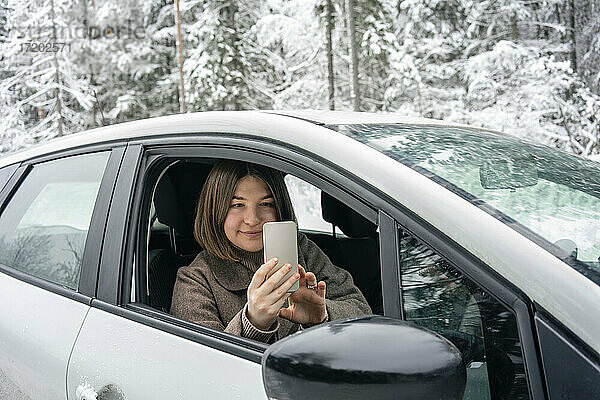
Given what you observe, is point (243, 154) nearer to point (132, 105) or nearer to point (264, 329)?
point (264, 329)

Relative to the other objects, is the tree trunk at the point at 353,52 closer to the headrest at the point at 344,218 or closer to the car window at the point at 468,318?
the headrest at the point at 344,218

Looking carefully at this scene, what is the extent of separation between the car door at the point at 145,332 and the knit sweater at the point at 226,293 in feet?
0.57

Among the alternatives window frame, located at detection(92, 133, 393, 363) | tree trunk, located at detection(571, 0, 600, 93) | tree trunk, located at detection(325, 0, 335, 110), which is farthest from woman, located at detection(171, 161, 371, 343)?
tree trunk, located at detection(571, 0, 600, 93)

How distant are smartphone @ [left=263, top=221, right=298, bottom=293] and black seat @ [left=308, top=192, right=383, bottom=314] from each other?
957 mm

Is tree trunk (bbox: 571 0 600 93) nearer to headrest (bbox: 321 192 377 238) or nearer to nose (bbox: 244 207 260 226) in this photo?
headrest (bbox: 321 192 377 238)

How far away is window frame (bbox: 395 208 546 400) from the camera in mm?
1124

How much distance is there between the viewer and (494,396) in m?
1.23

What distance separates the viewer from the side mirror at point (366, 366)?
105 cm

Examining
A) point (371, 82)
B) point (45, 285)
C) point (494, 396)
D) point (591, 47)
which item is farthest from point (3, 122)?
point (494, 396)

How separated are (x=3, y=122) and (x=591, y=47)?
17480mm

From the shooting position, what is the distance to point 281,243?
174 centimetres

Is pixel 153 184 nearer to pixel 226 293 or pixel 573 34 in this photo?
pixel 226 293

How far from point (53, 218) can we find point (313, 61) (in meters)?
16.9

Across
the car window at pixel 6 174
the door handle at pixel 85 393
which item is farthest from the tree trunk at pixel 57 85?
the door handle at pixel 85 393
